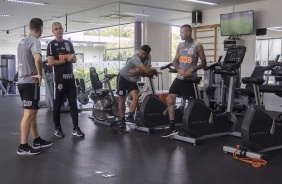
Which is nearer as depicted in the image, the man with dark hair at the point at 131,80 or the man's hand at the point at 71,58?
the man's hand at the point at 71,58

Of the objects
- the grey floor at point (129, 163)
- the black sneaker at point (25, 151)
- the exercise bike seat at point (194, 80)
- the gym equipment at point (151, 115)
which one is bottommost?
the grey floor at point (129, 163)

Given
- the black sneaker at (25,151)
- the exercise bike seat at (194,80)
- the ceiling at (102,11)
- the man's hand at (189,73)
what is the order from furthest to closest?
the ceiling at (102,11) → the man's hand at (189,73) → the exercise bike seat at (194,80) → the black sneaker at (25,151)

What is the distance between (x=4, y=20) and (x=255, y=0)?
8.42m

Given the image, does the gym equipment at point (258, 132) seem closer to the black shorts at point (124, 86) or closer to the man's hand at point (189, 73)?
the man's hand at point (189, 73)

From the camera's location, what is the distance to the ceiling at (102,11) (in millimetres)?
8336

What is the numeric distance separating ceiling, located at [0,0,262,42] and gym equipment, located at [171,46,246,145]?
432cm

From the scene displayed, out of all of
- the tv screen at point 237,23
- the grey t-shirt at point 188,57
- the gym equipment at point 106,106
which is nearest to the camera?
the grey t-shirt at point 188,57

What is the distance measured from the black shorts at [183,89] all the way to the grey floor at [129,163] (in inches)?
26.2

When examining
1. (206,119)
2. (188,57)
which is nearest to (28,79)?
(188,57)

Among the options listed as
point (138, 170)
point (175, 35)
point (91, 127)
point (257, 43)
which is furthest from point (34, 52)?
point (175, 35)

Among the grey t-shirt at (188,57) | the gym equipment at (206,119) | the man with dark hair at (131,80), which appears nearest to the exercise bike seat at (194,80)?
the gym equipment at (206,119)

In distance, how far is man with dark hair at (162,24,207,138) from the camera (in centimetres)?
445

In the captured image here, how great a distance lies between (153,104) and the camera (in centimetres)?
507

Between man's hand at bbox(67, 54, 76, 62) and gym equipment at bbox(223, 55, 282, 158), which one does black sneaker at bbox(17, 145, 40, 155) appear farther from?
gym equipment at bbox(223, 55, 282, 158)
